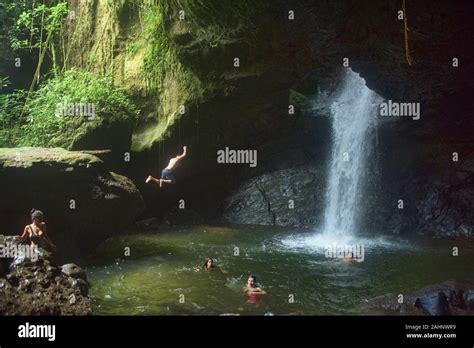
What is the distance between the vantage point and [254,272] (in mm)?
9156

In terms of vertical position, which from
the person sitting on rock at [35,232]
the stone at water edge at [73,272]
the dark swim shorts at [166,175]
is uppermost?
the dark swim shorts at [166,175]

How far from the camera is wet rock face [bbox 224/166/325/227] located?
15250 mm

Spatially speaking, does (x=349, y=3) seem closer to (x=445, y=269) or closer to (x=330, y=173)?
(x=445, y=269)

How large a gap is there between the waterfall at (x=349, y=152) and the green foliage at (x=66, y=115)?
732cm

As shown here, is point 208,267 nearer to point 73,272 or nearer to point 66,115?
point 73,272

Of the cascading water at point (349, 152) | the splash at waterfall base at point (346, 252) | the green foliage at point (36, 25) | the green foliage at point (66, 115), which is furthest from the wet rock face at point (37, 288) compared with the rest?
the cascading water at point (349, 152)

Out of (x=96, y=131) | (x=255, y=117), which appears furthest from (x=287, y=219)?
(x=96, y=131)

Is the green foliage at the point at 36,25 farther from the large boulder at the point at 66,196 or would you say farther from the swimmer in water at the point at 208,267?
the swimmer in water at the point at 208,267

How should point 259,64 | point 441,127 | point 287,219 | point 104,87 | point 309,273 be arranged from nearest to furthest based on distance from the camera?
point 309,273
point 259,64
point 104,87
point 441,127
point 287,219

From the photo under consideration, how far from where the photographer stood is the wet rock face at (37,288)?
5.96 m

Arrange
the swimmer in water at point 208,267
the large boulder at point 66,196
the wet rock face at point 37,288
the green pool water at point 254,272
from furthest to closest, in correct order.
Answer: the swimmer in water at point 208,267 < the large boulder at point 66,196 < the green pool water at point 254,272 < the wet rock face at point 37,288

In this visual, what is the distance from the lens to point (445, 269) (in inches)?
370

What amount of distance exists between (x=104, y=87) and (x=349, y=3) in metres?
7.04

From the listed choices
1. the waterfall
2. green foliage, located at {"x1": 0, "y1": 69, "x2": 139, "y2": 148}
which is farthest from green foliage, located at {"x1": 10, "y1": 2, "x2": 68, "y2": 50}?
the waterfall
